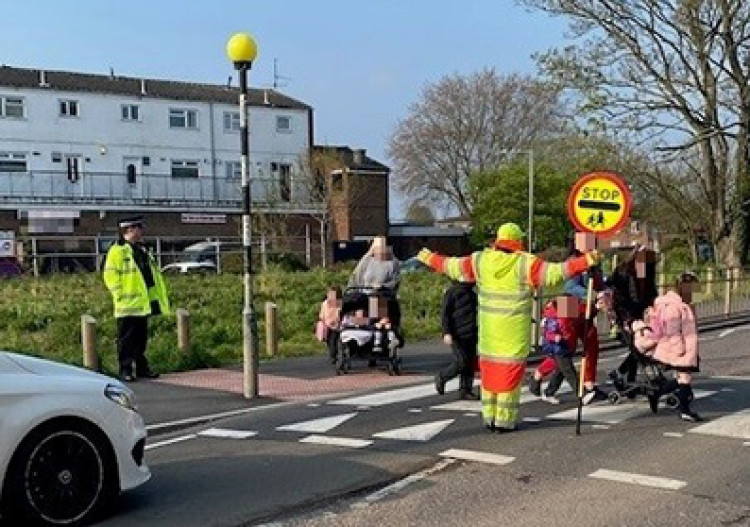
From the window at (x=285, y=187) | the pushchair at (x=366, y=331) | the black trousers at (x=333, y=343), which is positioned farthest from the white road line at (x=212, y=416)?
the window at (x=285, y=187)

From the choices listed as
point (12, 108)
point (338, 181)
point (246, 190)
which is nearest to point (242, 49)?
point (246, 190)

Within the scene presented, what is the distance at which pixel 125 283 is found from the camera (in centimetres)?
1199

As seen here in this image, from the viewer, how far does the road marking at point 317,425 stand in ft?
28.1

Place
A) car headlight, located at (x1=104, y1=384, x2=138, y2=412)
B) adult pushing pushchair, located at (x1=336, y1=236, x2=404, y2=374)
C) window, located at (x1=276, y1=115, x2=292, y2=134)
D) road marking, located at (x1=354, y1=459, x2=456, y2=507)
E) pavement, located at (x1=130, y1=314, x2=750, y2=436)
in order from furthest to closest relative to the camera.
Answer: window, located at (x1=276, y1=115, x2=292, y2=134)
adult pushing pushchair, located at (x1=336, y1=236, x2=404, y2=374)
pavement, located at (x1=130, y1=314, x2=750, y2=436)
road marking, located at (x1=354, y1=459, x2=456, y2=507)
car headlight, located at (x1=104, y1=384, x2=138, y2=412)

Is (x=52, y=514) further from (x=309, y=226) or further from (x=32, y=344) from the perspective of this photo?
(x=309, y=226)

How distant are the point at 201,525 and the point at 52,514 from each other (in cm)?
88

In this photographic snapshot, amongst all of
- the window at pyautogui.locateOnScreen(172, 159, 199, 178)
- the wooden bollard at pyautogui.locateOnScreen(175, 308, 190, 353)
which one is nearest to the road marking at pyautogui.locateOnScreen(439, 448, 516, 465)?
the wooden bollard at pyautogui.locateOnScreen(175, 308, 190, 353)

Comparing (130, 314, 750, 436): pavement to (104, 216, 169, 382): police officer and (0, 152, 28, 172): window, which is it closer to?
(104, 216, 169, 382): police officer

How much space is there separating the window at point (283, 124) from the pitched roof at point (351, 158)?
206 cm

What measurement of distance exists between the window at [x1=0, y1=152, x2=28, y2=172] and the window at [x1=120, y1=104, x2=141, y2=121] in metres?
6.35

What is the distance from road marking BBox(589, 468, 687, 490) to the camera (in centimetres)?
641

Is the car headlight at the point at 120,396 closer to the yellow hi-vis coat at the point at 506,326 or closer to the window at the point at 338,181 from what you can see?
the yellow hi-vis coat at the point at 506,326

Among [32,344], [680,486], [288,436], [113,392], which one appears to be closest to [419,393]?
[288,436]

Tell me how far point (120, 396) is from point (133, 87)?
51260 mm
